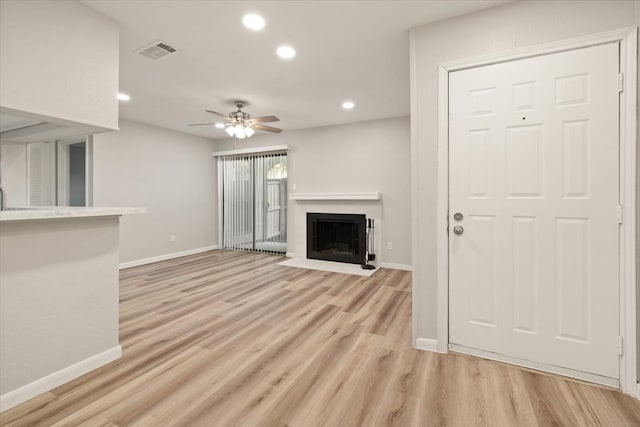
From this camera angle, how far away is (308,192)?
5918 mm

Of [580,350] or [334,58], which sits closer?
[580,350]

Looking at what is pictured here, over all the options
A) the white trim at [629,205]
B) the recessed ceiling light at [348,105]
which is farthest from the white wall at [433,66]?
the recessed ceiling light at [348,105]

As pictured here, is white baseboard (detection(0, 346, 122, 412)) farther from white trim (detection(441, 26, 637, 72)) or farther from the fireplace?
the fireplace

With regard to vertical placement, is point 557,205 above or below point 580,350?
above

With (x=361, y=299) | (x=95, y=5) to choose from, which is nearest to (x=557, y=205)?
(x=361, y=299)

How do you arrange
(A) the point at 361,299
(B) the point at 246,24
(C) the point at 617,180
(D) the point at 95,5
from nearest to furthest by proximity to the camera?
(C) the point at 617,180 → (D) the point at 95,5 → (B) the point at 246,24 → (A) the point at 361,299

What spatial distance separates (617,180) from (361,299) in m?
2.49

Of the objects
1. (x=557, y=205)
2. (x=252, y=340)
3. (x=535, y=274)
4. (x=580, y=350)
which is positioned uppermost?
(x=557, y=205)

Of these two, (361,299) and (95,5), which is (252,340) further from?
(95,5)

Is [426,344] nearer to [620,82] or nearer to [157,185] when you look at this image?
[620,82]

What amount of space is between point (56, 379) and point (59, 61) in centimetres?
203

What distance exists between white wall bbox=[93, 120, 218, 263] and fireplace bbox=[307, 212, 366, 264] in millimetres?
2616

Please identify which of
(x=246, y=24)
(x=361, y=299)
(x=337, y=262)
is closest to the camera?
(x=246, y=24)

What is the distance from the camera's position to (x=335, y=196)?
215 inches
